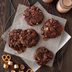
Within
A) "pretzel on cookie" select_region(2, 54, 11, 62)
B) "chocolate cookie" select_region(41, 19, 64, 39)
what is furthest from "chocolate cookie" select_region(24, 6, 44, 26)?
"pretzel on cookie" select_region(2, 54, 11, 62)

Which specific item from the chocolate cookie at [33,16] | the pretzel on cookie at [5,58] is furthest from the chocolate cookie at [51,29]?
the pretzel on cookie at [5,58]

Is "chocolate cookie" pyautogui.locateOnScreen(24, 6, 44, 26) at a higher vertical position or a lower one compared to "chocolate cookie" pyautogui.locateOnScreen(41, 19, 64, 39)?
higher

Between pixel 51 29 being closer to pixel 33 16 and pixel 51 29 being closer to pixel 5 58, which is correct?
pixel 33 16

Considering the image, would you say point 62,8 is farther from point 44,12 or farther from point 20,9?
point 20,9

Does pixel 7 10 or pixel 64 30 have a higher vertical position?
pixel 7 10

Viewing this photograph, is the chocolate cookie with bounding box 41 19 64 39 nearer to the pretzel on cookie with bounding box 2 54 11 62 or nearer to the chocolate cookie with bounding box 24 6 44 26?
the chocolate cookie with bounding box 24 6 44 26

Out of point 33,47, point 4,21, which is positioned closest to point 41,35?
point 33,47
